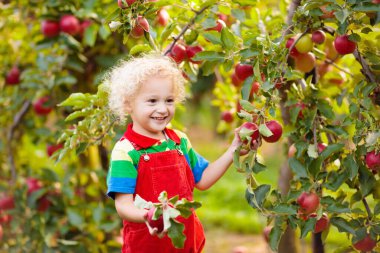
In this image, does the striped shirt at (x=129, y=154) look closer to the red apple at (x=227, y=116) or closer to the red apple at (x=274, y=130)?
the red apple at (x=274, y=130)

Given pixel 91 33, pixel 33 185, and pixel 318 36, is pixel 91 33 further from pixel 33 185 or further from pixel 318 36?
pixel 318 36

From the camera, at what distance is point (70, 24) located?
95.8 inches

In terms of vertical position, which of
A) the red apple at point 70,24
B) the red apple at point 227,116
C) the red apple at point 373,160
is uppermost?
the red apple at point 373,160

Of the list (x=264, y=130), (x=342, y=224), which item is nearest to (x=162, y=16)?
(x=264, y=130)

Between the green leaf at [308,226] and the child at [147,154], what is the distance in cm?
25

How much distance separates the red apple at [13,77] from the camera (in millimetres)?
2746

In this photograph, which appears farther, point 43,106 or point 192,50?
point 43,106

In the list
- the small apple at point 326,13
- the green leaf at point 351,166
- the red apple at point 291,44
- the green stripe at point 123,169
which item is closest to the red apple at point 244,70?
the red apple at point 291,44

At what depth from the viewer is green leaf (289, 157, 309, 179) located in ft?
5.50

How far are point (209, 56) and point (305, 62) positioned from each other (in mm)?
300

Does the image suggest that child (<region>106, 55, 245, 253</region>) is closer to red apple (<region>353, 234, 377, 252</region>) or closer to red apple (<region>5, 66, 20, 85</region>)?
red apple (<region>353, 234, 377, 252</region>)

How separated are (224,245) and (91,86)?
1.33m

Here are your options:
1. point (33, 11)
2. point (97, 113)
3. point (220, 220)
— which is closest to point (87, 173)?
point (33, 11)

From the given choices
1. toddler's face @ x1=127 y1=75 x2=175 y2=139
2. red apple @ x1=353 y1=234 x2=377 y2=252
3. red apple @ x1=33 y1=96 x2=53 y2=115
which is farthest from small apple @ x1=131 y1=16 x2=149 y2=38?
red apple @ x1=33 y1=96 x2=53 y2=115
